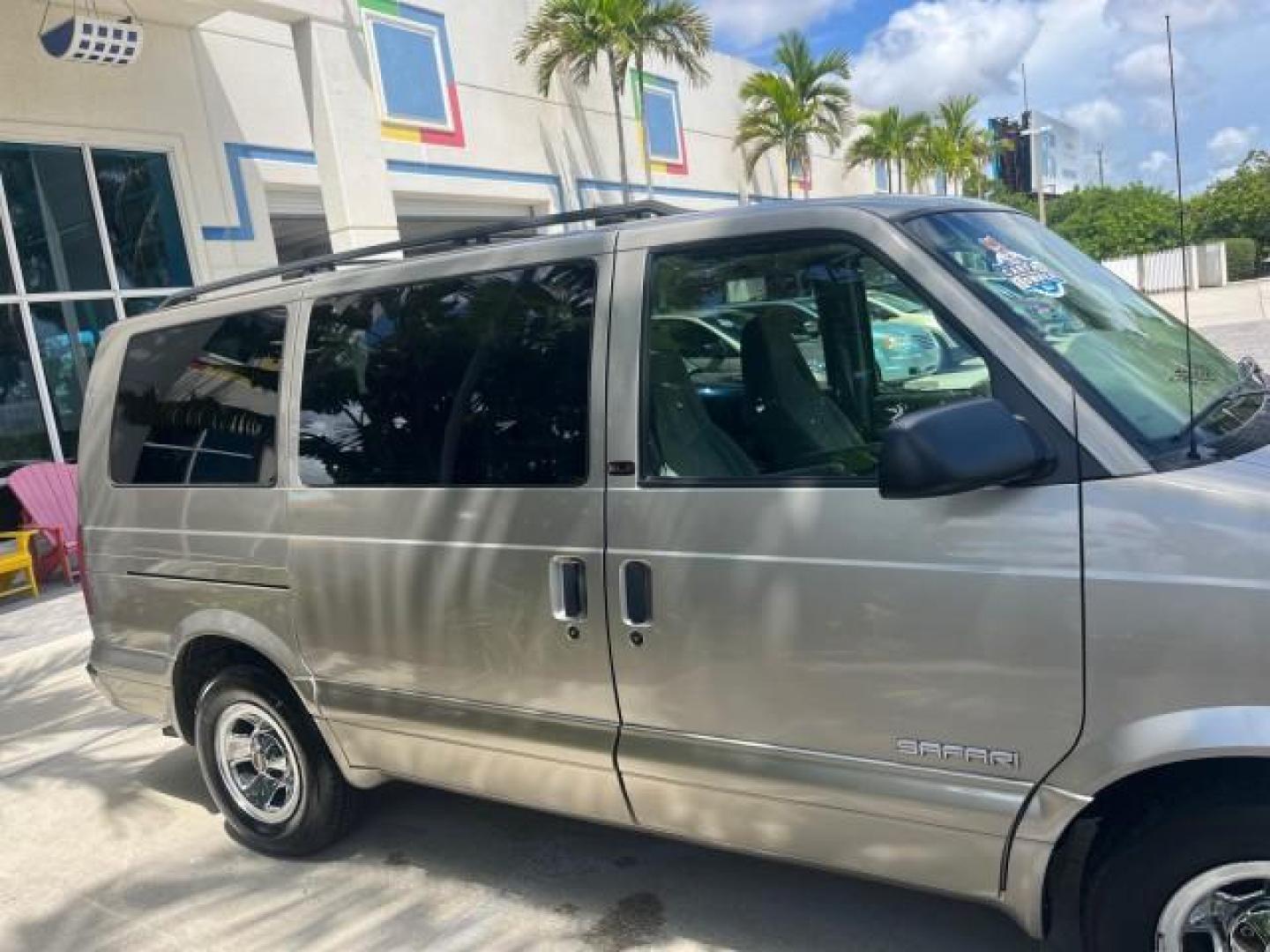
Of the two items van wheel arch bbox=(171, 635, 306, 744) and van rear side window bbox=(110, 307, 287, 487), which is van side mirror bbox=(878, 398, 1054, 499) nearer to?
van rear side window bbox=(110, 307, 287, 487)

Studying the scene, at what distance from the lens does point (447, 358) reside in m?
3.09

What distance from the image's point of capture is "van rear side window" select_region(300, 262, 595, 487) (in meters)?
2.86

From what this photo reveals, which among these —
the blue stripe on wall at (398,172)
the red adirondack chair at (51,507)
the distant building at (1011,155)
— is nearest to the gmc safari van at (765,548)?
the red adirondack chair at (51,507)

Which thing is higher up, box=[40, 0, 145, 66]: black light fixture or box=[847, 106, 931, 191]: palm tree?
box=[847, 106, 931, 191]: palm tree

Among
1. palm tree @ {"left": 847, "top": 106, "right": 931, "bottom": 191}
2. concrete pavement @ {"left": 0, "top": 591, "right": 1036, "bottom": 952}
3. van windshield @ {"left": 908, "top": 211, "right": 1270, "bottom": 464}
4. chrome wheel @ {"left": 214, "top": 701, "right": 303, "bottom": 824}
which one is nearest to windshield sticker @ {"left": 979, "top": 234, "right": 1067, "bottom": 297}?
van windshield @ {"left": 908, "top": 211, "right": 1270, "bottom": 464}

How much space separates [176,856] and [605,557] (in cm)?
246

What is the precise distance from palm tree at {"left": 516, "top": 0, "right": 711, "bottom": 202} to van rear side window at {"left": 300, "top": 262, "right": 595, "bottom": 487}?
49.5 ft

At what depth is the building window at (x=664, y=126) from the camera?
21547 mm

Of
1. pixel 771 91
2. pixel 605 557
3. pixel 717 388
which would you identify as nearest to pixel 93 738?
pixel 605 557

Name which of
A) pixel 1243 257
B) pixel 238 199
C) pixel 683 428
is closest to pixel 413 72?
pixel 238 199

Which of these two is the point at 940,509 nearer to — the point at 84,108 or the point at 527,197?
the point at 84,108

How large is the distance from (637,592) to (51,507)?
8507 mm

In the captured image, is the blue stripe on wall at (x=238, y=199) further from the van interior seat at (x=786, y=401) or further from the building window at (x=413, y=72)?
the van interior seat at (x=786, y=401)

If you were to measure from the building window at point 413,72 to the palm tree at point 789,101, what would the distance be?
36.7 feet
